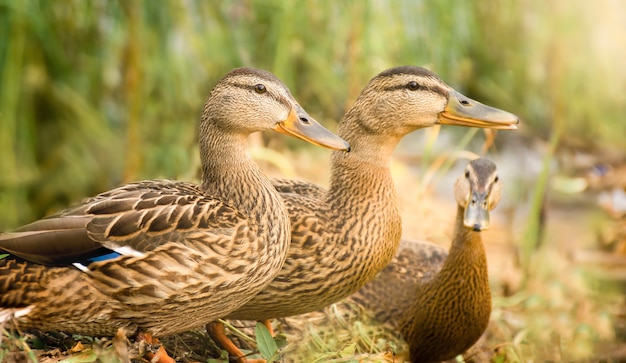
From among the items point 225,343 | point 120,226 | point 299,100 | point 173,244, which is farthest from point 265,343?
point 299,100

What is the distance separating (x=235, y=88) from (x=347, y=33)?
3211mm

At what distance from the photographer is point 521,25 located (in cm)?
766

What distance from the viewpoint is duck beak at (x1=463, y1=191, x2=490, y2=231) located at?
12.3 feet

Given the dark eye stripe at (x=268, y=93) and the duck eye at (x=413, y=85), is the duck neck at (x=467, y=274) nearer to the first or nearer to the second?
the duck eye at (x=413, y=85)

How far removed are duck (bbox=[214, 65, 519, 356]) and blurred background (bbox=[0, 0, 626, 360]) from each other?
148 centimetres

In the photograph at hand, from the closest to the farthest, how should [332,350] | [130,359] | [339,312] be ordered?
[130,359] → [332,350] → [339,312]

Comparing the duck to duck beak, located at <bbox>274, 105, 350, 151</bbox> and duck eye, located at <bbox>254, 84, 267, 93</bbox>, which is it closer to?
duck beak, located at <bbox>274, 105, 350, 151</bbox>

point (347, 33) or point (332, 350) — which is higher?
point (347, 33)

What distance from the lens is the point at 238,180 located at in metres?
3.47

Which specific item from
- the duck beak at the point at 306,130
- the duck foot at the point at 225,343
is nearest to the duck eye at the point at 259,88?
the duck beak at the point at 306,130

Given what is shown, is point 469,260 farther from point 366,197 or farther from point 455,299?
point 366,197

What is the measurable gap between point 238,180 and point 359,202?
634 millimetres

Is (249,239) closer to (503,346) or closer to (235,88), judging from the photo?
(235,88)

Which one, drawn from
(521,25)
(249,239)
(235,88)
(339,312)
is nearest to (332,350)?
(339,312)
